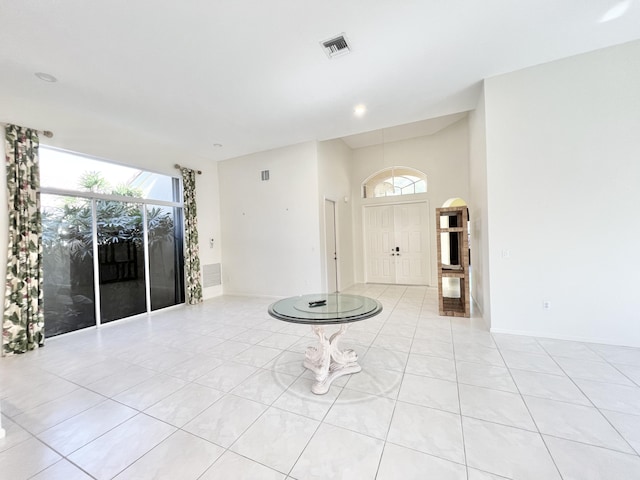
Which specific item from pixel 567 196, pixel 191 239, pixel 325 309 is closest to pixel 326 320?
pixel 325 309

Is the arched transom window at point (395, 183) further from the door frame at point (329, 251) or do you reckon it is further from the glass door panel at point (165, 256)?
the glass door panel at point (165, 256)

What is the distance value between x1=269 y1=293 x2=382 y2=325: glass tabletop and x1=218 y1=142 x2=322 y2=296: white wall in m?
2.54

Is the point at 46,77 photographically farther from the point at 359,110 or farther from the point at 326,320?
the point at 326,320

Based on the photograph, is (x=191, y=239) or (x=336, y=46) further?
(x=191, y=239)

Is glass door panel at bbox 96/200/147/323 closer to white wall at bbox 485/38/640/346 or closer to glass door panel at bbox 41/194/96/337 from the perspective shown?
glass door panel at bbox 41/194/96/337

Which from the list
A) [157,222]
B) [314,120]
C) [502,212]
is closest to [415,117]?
[314,120]

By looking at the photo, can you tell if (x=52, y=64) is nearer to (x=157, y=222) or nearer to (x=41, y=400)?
(x=157, y=222)

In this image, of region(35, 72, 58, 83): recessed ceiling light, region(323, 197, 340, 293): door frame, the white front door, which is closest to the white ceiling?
region(35, 72, 58, 83): recessed ceiling light

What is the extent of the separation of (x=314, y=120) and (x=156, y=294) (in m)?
4.48

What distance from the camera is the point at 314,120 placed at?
14.7 ft

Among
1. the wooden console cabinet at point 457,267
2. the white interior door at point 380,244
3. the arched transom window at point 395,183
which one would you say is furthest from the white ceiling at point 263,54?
the white interior door at point 380,244

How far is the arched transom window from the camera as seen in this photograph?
678 cm

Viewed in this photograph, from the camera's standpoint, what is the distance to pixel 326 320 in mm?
2227

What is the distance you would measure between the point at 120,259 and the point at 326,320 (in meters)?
4.29
